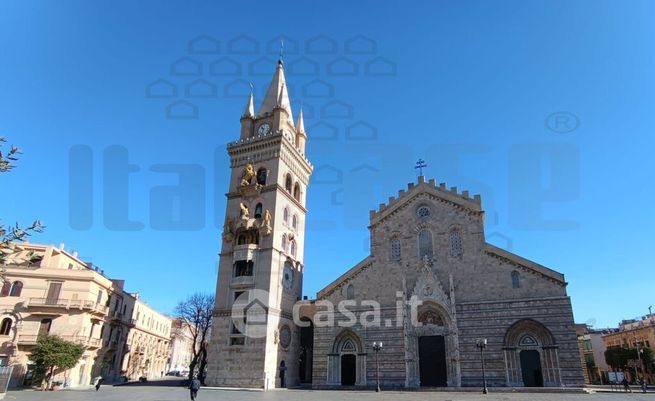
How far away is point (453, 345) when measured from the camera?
3106 centimetres

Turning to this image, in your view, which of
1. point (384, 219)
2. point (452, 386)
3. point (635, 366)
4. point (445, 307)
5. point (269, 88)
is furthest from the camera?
point (635, 366)

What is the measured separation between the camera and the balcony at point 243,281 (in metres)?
35.7

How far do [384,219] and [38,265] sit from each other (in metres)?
30.4

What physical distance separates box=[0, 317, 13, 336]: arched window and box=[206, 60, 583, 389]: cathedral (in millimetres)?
16028

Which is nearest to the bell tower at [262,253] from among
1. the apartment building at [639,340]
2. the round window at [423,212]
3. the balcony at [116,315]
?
the round window at [423,212]

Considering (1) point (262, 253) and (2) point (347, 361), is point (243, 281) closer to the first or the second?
(1) point (262, 253)

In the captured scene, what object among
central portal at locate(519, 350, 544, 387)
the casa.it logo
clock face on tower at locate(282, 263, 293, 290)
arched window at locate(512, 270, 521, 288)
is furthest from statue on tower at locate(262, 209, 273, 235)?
central portal at locate(519, 350, 544, 387)

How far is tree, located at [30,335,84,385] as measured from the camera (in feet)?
103

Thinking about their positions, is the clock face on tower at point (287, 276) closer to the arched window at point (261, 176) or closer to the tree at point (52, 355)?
the arched window at point (261, 176)

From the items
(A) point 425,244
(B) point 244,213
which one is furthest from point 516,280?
(B) point 244,213

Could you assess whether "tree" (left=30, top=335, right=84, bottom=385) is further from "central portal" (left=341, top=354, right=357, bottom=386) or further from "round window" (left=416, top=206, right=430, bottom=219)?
"round window" (left=416, top=206, right=430, bottom=219)

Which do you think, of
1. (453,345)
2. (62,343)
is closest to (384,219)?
(453,345)

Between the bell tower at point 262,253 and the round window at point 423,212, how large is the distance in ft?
40.3

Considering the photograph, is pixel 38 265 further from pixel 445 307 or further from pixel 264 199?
pixel 445 307
